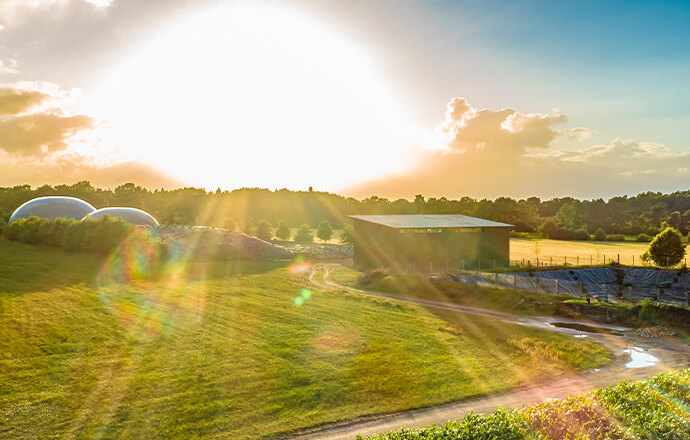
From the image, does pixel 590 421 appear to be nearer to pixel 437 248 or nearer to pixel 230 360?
pixel 230 360

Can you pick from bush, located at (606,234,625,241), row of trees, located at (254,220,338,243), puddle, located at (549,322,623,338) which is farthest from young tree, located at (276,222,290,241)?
puddle, located at (549,322,623,338)

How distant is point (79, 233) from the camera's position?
60.4 metres

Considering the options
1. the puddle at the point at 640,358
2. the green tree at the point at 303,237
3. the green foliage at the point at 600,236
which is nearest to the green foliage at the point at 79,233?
the green tree at the point at 303,237

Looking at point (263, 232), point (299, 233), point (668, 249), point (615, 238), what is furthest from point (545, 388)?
point (615, 238)

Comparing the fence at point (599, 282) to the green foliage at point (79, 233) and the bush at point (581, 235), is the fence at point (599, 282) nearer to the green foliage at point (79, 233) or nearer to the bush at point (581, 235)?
the green foliage at point (79, 233)

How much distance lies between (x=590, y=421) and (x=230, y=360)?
1646 cm

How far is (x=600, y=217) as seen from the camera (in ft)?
430

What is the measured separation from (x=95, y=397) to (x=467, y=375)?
53.3 ft

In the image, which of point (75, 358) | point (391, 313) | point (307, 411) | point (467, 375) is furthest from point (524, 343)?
point (75, 358)

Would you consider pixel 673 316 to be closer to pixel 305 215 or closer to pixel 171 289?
pixel 171 289

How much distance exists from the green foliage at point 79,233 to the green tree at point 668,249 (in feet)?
220

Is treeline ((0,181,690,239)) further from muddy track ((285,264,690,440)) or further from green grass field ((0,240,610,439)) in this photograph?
muddy track ((285,264,690,440))

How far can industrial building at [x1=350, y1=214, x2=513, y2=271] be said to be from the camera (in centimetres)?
5875

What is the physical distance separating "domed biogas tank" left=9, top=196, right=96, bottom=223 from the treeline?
18080 mm
